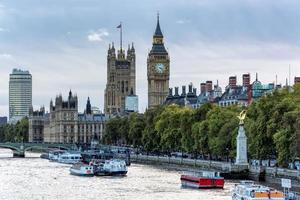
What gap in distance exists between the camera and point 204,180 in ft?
276

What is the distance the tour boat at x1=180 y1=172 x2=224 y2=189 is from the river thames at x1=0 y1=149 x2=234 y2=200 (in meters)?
0.86

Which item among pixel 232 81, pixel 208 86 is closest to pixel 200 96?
pixel 208 86

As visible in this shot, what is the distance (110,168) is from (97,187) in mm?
20692

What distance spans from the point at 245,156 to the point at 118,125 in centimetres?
9199

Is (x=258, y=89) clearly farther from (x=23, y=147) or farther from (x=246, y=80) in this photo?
(x=23, y=147)

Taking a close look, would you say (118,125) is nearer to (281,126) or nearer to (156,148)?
(156,148)

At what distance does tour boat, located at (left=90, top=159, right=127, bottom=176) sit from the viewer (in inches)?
4205

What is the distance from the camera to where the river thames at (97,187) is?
7675 cm

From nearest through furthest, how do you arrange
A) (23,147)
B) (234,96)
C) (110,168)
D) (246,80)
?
(110,168)
(246,80)
(234,96)
(23,147)

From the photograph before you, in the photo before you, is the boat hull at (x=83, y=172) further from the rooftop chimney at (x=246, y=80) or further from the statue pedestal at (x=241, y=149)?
the rooftop chimney at (x=246, y=80)

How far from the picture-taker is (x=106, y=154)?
140250 mm

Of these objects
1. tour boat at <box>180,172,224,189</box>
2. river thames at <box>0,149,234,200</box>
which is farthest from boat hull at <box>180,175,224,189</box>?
river thames at <box>0,149,234,200</box>

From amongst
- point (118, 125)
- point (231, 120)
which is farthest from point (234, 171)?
point (118, 125)

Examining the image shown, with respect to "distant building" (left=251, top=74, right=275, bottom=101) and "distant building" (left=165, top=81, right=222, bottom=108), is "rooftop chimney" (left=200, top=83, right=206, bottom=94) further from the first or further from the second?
"distant building" (left=251, top=74, right=275, bottom=101)
